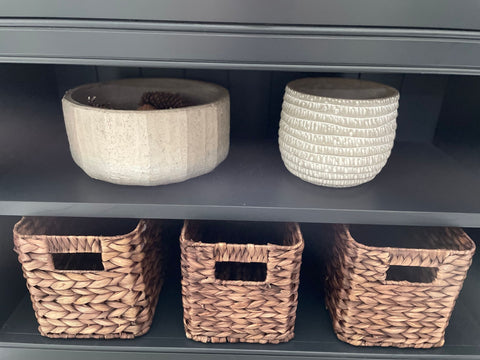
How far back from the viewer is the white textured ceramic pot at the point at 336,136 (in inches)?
20.5

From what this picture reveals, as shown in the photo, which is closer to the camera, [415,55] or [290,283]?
[415,55]

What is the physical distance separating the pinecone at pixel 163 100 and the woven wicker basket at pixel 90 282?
8.2 inches

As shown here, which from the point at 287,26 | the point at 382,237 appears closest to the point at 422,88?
the point at 382,237

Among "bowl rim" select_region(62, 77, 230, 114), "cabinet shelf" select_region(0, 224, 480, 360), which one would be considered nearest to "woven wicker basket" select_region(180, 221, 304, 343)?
"cabinet shelf" select_region(0, 224, 480, 360)

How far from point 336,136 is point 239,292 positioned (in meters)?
0.29

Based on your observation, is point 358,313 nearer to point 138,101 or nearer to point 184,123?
point 184,123

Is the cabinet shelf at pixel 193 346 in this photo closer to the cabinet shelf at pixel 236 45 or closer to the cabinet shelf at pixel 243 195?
the cabinet shelf at pixel 243 195

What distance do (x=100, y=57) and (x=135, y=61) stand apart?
4 cm

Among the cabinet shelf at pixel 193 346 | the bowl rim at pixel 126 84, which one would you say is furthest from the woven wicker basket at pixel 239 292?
the bowl rim at pixel 126 84

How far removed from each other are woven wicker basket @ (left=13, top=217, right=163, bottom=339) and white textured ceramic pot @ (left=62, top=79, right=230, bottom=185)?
0.33ft

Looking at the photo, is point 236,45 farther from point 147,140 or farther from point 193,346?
point 193,346

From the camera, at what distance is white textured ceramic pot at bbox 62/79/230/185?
505 mm

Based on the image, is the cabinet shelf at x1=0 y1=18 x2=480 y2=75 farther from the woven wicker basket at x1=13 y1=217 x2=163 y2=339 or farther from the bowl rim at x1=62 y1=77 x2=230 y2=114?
the woven wicker basket at x1=13 y1=217 x2=163 y2=339

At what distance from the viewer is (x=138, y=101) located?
71 centimetres
